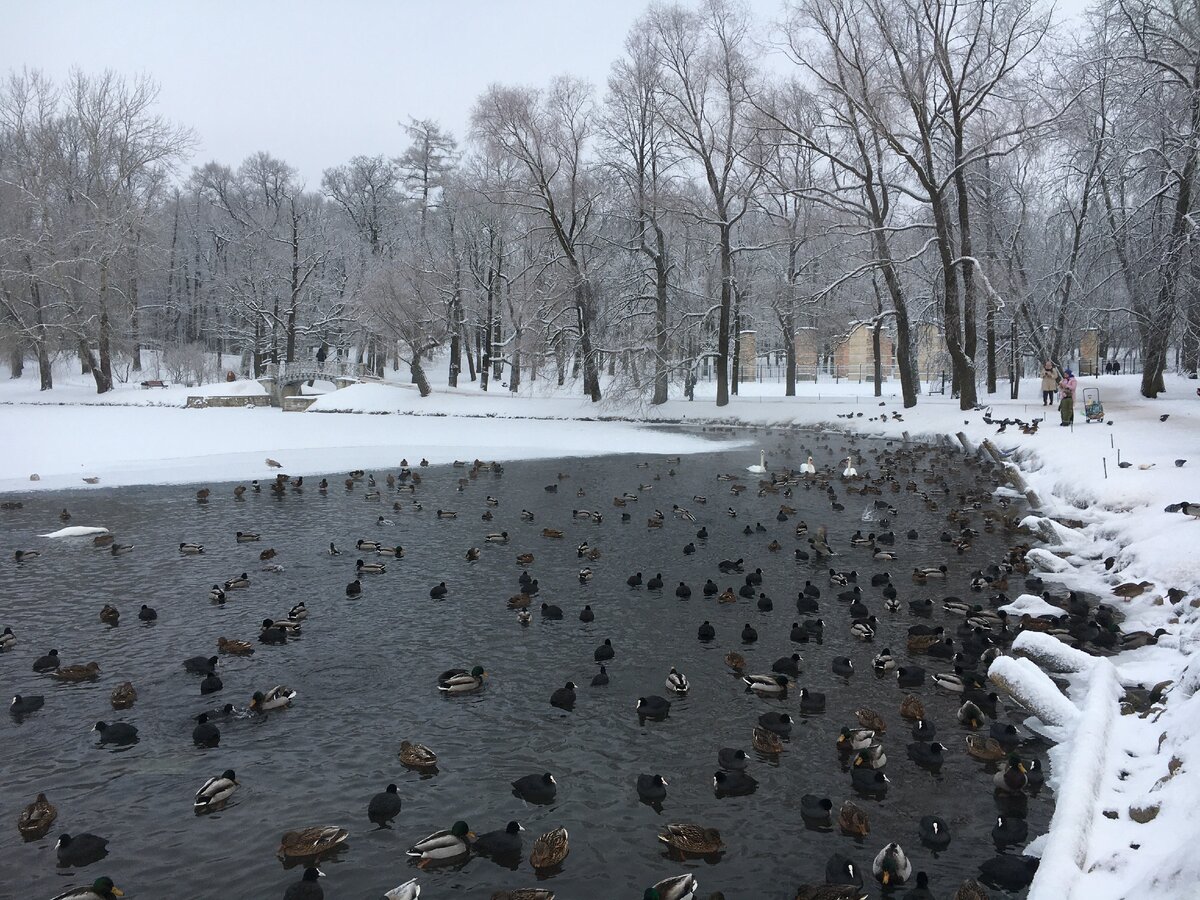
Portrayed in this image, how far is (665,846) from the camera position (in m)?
6.98

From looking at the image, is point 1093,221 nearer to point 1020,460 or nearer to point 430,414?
point 1020,460

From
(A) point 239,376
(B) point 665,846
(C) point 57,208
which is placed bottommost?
(B) point 665,846

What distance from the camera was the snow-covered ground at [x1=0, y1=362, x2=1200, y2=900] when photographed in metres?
6.03

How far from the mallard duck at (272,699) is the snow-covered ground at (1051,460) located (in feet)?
26.3

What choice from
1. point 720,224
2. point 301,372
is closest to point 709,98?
point 720,224

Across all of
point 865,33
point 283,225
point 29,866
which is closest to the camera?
point 29,866

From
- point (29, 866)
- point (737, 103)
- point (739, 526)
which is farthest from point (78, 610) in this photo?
point (737, 103)

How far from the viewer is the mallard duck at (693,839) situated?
271 inches

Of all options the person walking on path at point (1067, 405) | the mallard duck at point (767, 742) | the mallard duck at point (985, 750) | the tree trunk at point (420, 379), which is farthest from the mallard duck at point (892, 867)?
the tree trunk at point (420, 379)

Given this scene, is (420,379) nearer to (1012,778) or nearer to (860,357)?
(1012,778)

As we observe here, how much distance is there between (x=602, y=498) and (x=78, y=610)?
1420 cm

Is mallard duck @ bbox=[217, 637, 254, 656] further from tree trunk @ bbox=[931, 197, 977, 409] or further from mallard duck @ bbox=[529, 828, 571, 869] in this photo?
tree trunk @ bbox=[931, 197, 977, 409]

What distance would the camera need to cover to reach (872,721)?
8.99 meters

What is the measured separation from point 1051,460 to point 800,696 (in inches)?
652
